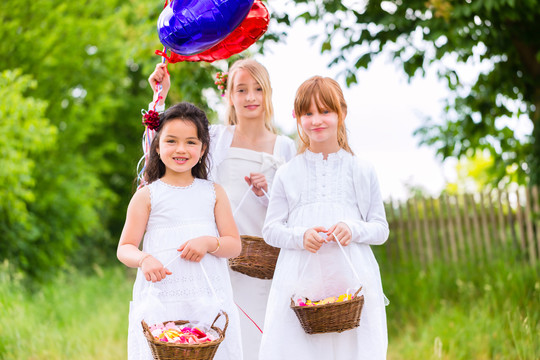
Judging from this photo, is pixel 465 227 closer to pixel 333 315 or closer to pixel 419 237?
pixel 419 237

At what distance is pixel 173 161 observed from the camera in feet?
9.38

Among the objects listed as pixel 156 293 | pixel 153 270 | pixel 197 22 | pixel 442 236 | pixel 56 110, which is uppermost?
pixel 56 110

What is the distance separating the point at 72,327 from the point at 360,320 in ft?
15.1

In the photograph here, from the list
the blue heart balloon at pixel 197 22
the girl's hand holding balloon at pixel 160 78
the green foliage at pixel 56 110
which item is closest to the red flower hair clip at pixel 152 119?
the girl's hand holding balloon at pixel 160 78

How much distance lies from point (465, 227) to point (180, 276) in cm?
659

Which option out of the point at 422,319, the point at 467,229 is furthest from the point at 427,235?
the point at 422,319

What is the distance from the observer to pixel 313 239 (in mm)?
2779

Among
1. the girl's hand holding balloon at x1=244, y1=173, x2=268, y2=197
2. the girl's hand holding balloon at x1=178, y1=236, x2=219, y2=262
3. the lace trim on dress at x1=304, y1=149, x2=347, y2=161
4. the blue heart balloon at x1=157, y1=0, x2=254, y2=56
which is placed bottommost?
the girl's hand holding balloon at x1=178, y1=236, x2=219, y2=262

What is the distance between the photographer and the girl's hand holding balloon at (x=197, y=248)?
272 centimetres

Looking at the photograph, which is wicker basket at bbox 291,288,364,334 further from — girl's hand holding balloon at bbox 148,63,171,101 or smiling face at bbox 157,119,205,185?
girl's hand holding balloon at bbox 148,63,171,101

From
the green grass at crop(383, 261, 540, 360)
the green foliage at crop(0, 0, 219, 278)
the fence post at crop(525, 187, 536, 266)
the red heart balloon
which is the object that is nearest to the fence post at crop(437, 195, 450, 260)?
the green grass at crop(383, 261, 540, 360)

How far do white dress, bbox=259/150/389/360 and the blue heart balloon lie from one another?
848 millimetres

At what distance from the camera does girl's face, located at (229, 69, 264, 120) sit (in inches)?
145

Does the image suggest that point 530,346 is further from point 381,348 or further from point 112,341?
point 112,341
